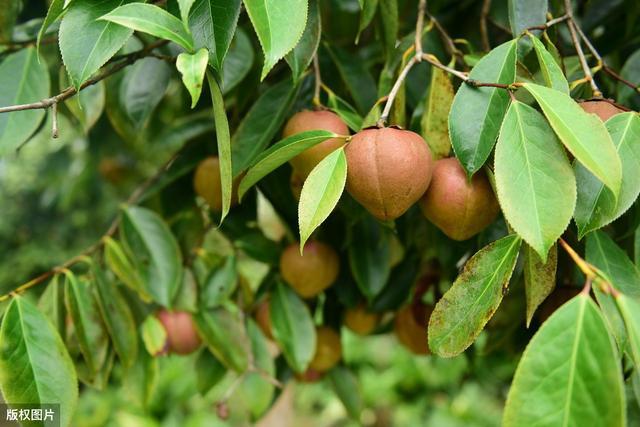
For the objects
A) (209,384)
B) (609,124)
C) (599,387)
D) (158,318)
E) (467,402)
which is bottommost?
(467,402)

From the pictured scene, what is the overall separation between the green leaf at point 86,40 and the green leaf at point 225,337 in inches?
16.1

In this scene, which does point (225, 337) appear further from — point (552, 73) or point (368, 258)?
point (552, 73)

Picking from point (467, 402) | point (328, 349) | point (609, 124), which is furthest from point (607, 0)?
point (467, 402)

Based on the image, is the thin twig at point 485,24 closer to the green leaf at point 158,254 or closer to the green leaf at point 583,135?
the green leaf at point 583,135

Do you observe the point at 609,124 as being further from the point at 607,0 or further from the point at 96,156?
the point at 96,156

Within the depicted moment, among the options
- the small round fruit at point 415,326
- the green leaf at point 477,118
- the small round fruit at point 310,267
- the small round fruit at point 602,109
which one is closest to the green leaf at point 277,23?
the green leaf at point 477,118

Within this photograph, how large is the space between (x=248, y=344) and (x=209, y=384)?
0.10 metres

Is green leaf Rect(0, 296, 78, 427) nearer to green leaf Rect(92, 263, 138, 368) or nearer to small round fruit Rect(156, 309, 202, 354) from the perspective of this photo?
green leaf Rect(92, 263, 138, 368)

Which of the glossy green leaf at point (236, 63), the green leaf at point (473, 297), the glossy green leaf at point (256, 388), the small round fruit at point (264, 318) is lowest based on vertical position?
the glossy green leaf at point (256, 388)

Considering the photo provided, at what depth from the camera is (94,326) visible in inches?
28.0

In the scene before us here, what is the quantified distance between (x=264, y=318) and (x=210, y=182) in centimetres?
23

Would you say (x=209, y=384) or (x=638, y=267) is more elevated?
(x=638, y=267)

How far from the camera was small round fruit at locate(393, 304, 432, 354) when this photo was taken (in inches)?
31.7

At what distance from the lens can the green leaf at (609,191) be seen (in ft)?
1.49
